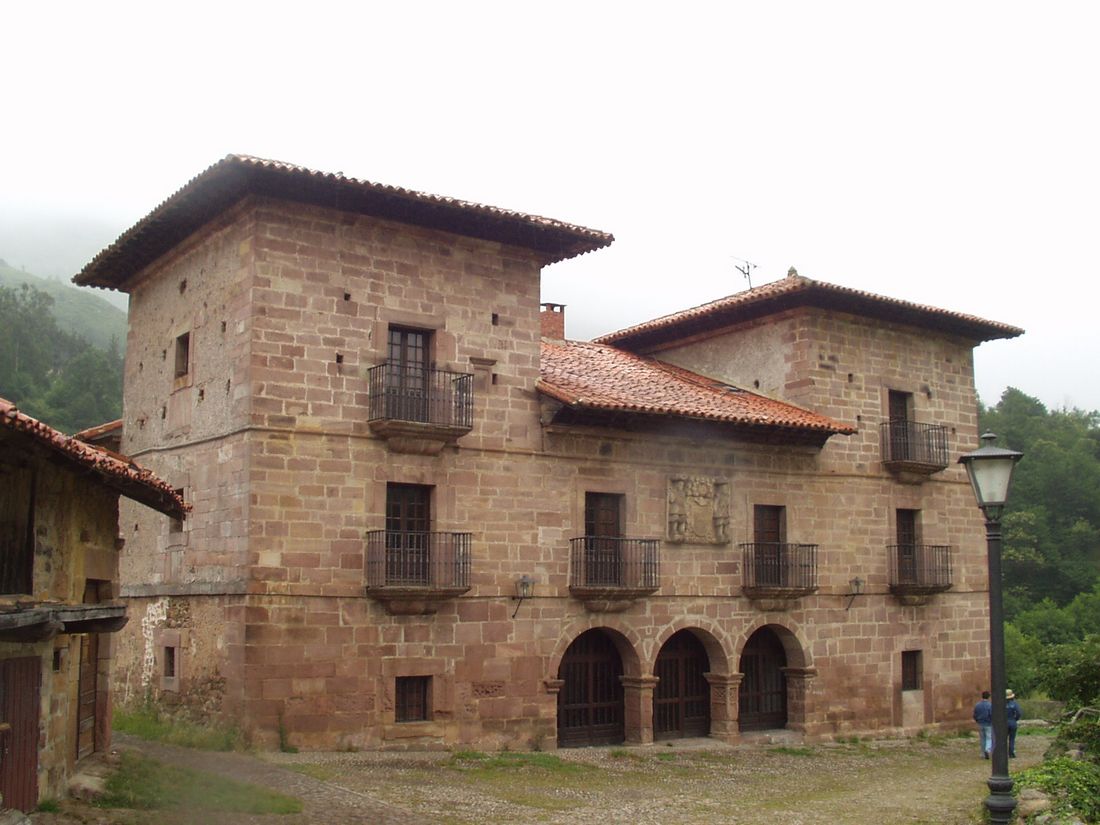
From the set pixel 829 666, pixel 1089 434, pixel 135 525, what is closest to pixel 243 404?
pixel 135 525

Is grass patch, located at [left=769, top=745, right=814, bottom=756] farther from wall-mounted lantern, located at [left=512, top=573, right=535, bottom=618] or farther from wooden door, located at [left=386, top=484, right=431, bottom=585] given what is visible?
wooden door, located at [left=386, top=484, right=431, bottom=585]

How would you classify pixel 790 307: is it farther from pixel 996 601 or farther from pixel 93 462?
pixel 93 462

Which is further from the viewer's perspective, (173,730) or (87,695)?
(173,730)

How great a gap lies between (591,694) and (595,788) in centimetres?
432

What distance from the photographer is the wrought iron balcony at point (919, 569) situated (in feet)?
77.9

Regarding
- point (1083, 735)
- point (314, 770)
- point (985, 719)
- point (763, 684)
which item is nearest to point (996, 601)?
point (1083, 735)

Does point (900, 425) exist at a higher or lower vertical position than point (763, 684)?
higher

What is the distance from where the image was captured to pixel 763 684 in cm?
2288

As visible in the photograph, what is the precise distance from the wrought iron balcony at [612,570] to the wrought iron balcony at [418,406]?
3.03m

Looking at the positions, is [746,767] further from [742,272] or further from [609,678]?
[742,272]

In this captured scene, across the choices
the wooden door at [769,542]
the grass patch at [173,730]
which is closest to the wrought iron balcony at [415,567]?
the grass patch at [173,730]

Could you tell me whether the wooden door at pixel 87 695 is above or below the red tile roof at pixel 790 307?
below

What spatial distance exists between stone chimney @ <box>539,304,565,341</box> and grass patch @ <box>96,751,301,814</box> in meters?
13.4

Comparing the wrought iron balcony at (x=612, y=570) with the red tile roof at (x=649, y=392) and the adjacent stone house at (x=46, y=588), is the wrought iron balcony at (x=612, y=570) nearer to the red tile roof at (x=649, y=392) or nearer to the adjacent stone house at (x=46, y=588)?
the red tile roof at (x=649, y=392)
